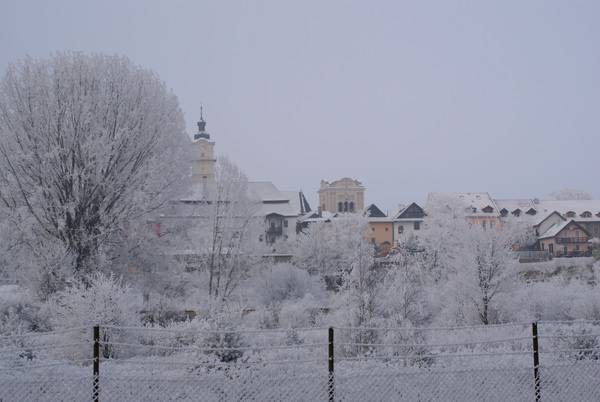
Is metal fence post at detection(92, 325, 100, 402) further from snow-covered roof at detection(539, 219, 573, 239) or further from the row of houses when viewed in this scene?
snow-covered roof at detection(539, 219, 573, 239)

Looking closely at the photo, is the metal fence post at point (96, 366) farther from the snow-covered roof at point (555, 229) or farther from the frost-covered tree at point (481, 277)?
the snow-covered roof at point (555, 229)

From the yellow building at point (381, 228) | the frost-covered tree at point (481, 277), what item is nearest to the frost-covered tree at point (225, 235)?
the frost-covered tree at point (481, 277)

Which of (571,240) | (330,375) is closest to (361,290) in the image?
(330,375)

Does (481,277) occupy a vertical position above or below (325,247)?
below

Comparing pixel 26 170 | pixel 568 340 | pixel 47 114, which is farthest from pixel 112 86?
pixel 568 340

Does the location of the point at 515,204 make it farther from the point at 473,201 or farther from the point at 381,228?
the point at 381,228

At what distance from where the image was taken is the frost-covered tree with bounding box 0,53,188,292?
24.0 metres

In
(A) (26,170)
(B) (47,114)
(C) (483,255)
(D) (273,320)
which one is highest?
(B) (47,114)

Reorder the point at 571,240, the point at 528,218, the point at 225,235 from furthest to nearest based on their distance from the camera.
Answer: the point at 528,218 → the point at 571,240 → the point at 225,235

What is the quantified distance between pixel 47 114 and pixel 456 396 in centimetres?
2045

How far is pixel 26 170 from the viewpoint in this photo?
24062mm

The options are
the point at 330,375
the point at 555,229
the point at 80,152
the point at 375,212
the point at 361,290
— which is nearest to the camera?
the point at 330,375

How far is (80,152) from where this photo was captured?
24500mm

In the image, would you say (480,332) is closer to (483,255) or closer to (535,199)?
(483,255)
